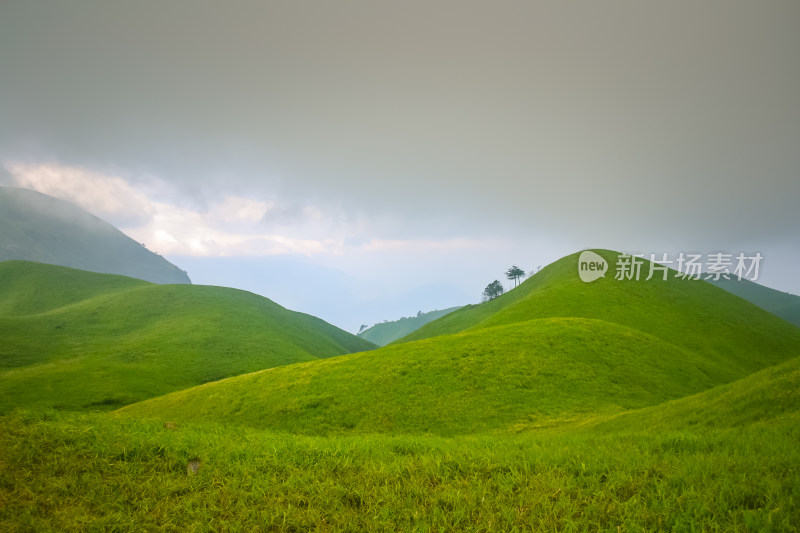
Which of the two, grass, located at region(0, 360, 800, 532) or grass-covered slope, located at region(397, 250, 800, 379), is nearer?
grass, located at region(0, 360, 800, 532)

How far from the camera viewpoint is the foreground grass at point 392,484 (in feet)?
24.7

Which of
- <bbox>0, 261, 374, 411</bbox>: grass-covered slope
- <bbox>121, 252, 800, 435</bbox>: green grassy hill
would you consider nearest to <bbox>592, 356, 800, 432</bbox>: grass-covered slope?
<bbox>121, 252, 800, 435</bbox>: green grassy hill

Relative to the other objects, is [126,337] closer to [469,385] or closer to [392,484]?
[469,385]

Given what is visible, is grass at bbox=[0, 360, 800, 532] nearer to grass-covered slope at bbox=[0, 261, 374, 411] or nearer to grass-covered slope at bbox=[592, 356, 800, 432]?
grass-covered slope at bbox=[592, 356, 800, 432]

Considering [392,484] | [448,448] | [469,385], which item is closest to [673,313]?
[469,385]

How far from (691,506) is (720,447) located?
528 centimetres

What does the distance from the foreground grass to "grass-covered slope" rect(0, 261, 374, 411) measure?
6599 cm

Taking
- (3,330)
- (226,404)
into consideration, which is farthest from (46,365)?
(226,404)

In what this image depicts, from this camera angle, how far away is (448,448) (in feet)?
42.1

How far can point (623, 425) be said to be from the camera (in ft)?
64.5

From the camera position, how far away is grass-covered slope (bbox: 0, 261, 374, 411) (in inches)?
2680

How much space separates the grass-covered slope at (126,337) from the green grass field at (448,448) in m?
29.8

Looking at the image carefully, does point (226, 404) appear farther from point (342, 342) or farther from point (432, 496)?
point (342, 342)

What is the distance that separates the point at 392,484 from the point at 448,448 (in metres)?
3.94
